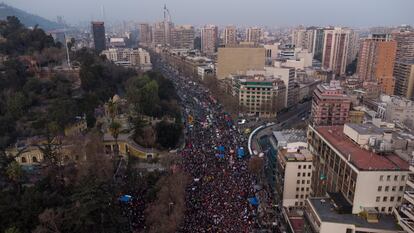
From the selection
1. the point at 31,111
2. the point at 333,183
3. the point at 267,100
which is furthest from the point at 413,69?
the point at 31,111

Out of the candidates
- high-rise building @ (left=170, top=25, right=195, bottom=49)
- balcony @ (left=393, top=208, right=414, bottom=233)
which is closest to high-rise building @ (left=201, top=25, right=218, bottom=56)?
high-rise building @ (left=170, top=25, right=195, bottom=49)

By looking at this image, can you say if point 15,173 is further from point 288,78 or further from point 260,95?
point 288,78

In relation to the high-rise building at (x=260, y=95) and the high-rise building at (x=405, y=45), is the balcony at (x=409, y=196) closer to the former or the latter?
the high-rise building at (x=260, y=95)

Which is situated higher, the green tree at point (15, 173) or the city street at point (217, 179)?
the green tree at point (15, 173)

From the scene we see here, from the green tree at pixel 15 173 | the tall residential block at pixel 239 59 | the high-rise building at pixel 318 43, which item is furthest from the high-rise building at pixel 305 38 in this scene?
the green tree at pixel 15 173

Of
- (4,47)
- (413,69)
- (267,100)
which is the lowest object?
(267,100)

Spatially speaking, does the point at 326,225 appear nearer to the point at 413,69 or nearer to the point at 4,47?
the point at 4,47

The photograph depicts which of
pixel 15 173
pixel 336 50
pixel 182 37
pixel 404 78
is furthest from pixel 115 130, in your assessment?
pixel 182 37

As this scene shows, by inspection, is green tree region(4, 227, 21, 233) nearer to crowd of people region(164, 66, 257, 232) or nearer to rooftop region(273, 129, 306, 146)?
crowd of people region(164, 66, 257, 232)
